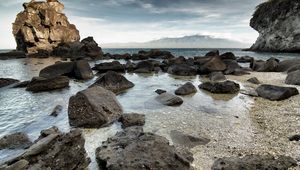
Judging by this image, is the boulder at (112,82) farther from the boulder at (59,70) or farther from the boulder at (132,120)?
the boulder at (132,120)

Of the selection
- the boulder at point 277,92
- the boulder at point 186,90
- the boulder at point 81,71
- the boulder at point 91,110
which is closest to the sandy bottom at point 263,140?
the boulder at point 277,92

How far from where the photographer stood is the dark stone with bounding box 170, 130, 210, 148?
9659 mm

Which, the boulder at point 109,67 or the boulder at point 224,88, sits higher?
the boulder at point 224,88

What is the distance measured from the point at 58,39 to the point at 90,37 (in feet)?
65.6

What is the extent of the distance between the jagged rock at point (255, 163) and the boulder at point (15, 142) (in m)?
6.66

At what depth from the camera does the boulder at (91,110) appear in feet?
38.8

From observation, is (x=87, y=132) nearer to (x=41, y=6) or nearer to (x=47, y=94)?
(x=47, y=94)

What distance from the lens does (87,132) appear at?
11016 mm

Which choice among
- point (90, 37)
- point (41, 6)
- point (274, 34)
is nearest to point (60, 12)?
point (41, 6)

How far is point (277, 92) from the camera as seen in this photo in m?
16.2

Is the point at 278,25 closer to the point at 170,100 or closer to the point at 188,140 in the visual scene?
the point at 170,100

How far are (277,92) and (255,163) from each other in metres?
10.2

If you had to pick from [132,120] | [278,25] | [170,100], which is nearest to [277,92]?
[170,100]

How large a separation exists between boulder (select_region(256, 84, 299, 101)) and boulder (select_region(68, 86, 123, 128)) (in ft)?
29.7
